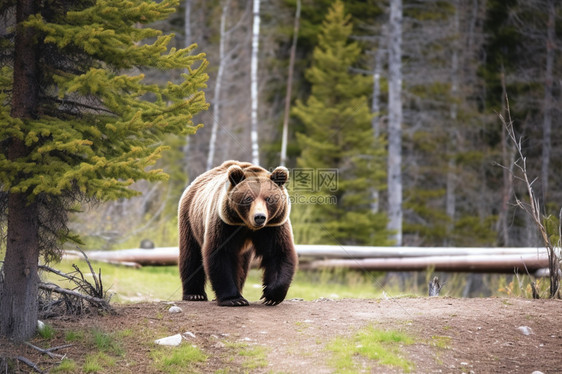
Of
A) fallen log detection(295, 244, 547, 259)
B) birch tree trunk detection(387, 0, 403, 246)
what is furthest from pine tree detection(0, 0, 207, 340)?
birch tree trunk detection(387, 0, 403, 246)

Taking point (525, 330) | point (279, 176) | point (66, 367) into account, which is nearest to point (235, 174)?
point (279, 176)

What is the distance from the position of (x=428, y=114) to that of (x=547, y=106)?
4.97m

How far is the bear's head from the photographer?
5.97 m

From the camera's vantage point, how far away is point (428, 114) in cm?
2312

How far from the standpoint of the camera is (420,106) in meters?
23.2

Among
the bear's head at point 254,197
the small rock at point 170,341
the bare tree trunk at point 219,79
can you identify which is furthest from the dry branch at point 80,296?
the bare tree trunk at point 219,79

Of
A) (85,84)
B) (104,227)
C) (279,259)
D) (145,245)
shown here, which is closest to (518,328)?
(279,259)

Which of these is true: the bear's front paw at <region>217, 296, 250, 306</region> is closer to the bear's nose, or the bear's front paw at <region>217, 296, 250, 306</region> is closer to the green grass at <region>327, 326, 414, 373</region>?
the bear's nose

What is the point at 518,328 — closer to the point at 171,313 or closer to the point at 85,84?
the point at 171,313

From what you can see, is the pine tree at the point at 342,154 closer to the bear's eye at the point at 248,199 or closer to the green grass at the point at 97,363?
the bear's eye at the point at 248,199

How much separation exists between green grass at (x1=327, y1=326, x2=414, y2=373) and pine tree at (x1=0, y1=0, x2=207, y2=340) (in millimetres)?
1910

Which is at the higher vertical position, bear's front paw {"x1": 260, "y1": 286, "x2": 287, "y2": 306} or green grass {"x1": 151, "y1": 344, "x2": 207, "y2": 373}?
bear's front paw {"x1": 260, "y1": 286, "x2": 287, "y2": 306}

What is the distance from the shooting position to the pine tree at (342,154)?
54.9ft

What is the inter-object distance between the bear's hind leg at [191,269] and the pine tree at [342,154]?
26.9 feet
